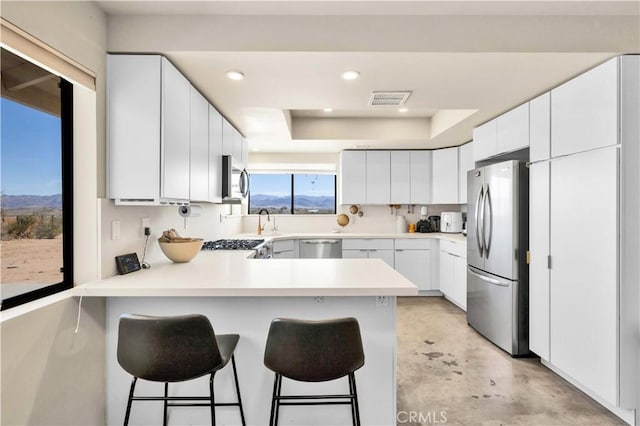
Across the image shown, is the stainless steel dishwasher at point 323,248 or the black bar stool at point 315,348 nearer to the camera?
the black bar stool at point 315,348

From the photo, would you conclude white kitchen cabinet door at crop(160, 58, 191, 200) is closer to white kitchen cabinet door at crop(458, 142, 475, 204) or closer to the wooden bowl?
the wooden bowl

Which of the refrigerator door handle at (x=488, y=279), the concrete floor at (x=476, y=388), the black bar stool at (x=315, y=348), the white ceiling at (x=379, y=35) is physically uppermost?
the white ceiling at (x=379, y=35)

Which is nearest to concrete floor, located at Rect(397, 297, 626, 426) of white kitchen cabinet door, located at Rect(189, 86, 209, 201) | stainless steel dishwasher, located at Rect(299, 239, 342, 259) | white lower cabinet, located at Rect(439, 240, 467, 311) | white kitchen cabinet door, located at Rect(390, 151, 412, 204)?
white lower cabinet, located at Rect(439, 240, 467, 311)

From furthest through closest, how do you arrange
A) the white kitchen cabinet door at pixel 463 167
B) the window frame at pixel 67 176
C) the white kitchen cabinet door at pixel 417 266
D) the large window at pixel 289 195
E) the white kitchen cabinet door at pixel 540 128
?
the large window at pixel 289 195, the white kitchen cabinet door at pixel 417 266, the white kitchen cabinet door at pixel 463 167, the white kitchen cabinet door at pixel 540 128, the window frame at pixel 67 176

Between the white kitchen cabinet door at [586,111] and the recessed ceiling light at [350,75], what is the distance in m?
1.47

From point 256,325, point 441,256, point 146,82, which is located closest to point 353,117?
point 441,256

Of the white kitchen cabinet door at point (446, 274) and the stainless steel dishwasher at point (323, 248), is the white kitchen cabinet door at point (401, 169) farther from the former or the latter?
the stainless steel dishwasher at point (323, 248)

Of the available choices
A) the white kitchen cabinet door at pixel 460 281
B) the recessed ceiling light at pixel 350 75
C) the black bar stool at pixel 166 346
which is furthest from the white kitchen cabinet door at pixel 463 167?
the black bar stool at pixel 166 346

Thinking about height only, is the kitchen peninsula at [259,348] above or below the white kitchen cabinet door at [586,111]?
below

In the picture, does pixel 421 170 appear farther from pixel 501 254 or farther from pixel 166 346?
pixel 166 346

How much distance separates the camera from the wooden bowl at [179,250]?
2.24 metres

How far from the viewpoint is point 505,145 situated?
9.77 ft

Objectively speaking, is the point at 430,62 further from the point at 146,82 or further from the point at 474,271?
the point at 474,271

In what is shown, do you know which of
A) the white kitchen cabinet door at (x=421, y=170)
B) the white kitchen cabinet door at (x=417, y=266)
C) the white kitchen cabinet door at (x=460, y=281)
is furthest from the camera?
the white kitchen cabinet door at (x=421, y=170)
